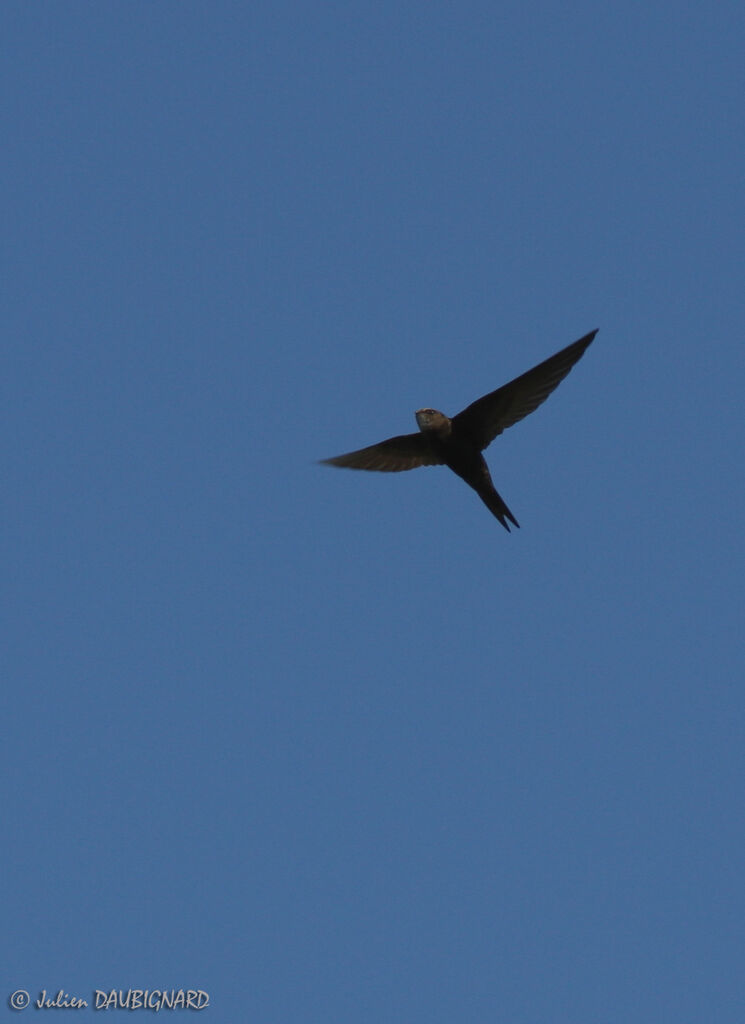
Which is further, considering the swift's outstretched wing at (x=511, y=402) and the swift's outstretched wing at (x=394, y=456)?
the swift's outstretched wing at (x=394, y=456)

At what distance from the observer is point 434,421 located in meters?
14.7

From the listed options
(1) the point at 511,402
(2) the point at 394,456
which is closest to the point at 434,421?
(1) the point at 511,402

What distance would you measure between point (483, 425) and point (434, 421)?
1.79 feet

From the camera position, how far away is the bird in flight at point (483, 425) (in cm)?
1411

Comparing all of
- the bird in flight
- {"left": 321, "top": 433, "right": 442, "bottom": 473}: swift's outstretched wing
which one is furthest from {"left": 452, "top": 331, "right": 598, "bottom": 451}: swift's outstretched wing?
{"left": 321, "top": 433, "right": 442, "bottom": 473}: swift's outstretched wing

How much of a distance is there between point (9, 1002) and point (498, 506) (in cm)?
716

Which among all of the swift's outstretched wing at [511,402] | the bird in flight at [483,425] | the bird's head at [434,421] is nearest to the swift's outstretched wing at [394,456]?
the bird in flight at [483,425]

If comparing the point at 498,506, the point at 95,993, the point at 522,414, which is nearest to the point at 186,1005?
the point at 95,993

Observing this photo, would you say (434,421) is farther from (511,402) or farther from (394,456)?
(394,456)

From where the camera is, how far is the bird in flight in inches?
555

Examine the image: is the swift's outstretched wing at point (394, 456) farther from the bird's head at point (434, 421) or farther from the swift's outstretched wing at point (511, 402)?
the swift's outstretched wing at point (511, 402)

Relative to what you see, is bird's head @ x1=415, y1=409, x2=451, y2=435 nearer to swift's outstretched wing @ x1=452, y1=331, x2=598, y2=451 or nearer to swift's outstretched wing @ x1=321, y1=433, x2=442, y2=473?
swift's outstretched wing @ x1=452, y1=331, x2=598, y2=451

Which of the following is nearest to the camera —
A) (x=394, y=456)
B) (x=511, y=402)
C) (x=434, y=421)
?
(x=511, y=402)

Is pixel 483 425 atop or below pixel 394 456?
below
